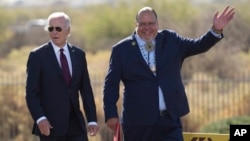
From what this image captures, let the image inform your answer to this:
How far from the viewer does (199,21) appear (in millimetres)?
23188

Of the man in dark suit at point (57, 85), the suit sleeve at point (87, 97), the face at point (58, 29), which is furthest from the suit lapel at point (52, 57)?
the suit sleeve at point (87, 97)

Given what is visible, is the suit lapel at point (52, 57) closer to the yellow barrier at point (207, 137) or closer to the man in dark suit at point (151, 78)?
the man in dark suit at point (151, 78)

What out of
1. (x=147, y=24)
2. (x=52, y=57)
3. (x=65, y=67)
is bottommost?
(x=65, y=67)

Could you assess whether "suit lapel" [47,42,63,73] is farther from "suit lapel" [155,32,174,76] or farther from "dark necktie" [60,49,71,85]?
"suit lapel" [155,32,174,76]

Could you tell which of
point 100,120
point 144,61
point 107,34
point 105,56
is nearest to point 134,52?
point 144,61

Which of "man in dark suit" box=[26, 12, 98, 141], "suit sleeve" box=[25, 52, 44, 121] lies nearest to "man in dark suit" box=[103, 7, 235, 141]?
"man in dark suit" box=[26, 12, 98, 141]

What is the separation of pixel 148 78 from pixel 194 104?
8.65 m

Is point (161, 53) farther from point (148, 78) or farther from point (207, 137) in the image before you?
point (207, 137)

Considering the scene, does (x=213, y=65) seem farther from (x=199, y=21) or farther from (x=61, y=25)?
(x=61, y=25)

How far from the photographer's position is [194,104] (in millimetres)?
17109

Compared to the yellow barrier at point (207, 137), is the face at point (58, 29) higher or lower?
higher

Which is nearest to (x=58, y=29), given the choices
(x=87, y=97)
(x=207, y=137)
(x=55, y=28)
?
(x=55, y=28)

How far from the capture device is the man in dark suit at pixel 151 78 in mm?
8516

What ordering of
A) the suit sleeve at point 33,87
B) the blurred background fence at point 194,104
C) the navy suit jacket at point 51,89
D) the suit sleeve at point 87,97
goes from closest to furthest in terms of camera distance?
the suit sleeve at point 33,87 → the navy suit jacket at point 51,89 → the suit sleeve at point 87,97 → the blurred background fence at point 194,104
